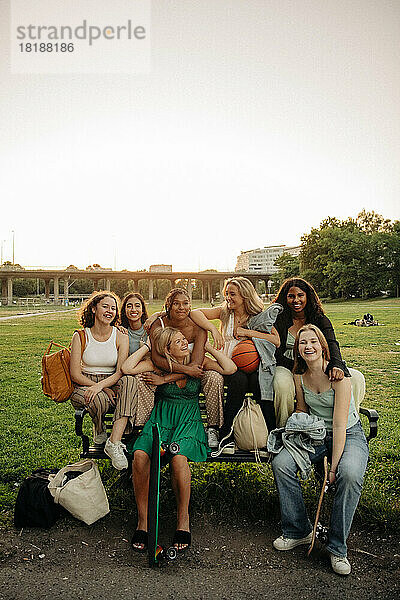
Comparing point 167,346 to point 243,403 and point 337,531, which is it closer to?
point 243,403

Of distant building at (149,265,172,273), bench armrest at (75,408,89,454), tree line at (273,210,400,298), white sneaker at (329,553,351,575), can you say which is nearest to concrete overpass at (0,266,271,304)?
distant building at (149,265,172,273)

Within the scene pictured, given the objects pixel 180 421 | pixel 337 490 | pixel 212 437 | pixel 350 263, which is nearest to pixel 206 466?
pixel 212 437

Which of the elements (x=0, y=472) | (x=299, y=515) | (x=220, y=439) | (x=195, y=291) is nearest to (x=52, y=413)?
(x=0, y=472)

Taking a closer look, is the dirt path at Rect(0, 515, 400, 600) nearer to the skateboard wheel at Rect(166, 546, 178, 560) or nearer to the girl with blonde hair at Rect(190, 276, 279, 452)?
the skateboard wheel at Rect(166, 546, 178, 560)

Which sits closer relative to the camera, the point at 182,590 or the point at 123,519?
the point at 182,590

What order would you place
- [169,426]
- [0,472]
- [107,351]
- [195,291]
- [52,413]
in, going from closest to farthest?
[169,426] → [107,351] → [0,472] → [52,413] → [195,291]

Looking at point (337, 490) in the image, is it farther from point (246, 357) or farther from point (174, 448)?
point (246, 357)

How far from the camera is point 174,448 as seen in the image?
12.3 feet

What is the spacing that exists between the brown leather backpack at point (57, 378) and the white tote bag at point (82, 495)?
58 centimetres

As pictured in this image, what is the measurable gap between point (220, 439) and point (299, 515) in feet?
2.61

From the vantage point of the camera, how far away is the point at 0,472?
16.9ft

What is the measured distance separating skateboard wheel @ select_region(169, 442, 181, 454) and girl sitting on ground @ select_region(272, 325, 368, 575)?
624 mm

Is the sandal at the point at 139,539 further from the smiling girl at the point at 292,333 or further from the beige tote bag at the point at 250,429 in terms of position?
the smiling girl at the point at 292,333

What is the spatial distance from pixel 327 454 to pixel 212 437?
80 cm
